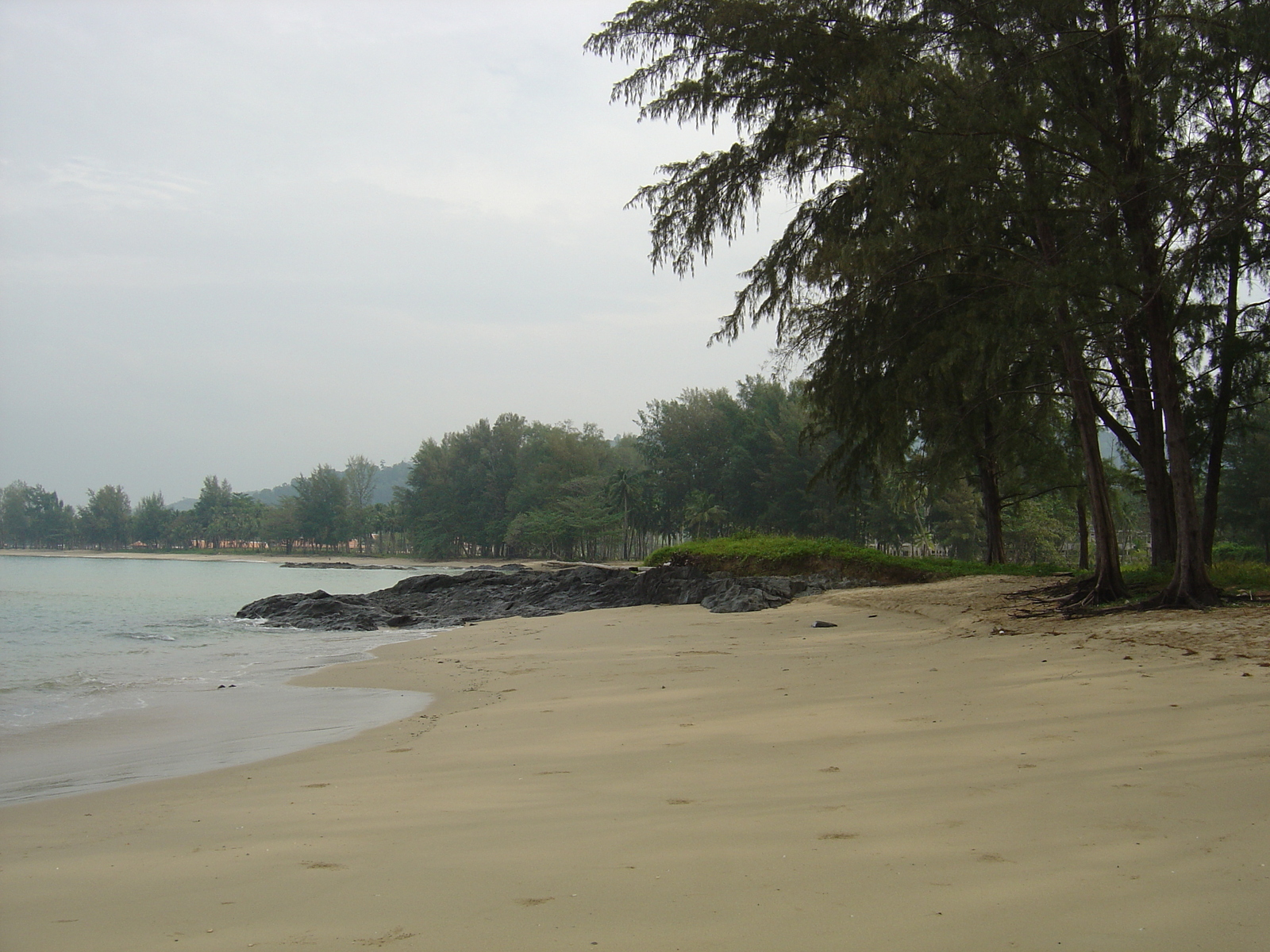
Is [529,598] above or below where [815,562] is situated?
below

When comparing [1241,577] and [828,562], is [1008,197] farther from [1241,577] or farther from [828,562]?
[828,562]

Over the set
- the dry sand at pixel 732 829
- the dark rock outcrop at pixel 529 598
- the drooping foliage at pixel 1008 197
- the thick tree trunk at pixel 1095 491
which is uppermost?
the drooping foliage at pixel 1008 197

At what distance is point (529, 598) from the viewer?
17312mm

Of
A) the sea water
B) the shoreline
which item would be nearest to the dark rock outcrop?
the sea water

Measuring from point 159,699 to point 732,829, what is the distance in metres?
6.54

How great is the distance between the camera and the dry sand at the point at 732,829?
2.09 metres

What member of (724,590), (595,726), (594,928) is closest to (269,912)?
(594,928)

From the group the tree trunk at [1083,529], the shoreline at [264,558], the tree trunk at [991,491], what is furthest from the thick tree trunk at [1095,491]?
the shoreline at [264,558]

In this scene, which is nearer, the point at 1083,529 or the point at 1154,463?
the point at 1154,463

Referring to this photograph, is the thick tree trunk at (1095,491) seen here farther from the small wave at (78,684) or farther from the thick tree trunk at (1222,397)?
the small wave at (78,684)

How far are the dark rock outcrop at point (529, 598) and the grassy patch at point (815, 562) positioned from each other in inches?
27.6

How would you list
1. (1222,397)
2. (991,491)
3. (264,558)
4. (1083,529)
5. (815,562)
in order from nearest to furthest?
(1222,397), (815,562), (1083,529), (991,491), (264,558)

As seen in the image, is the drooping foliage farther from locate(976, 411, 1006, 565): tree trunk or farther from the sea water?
the sea water

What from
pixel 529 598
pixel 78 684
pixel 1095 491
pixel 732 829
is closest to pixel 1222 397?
pixel 1095 491
